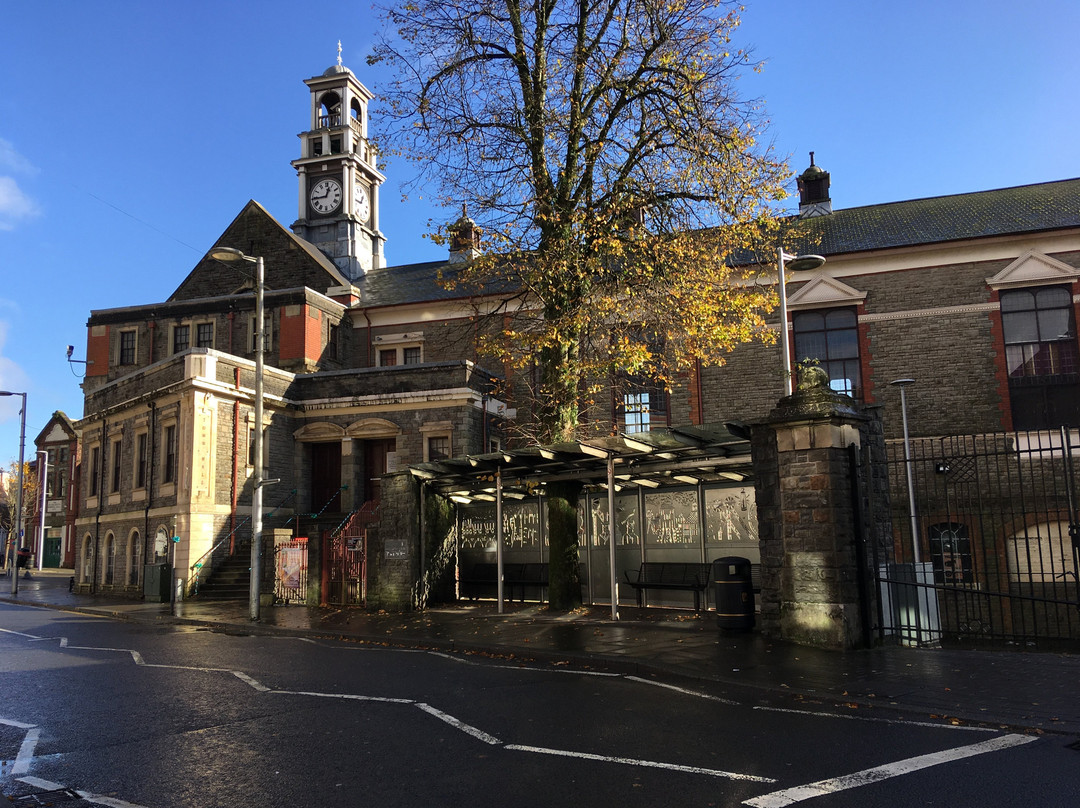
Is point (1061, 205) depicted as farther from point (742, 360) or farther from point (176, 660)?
point (176, 660)

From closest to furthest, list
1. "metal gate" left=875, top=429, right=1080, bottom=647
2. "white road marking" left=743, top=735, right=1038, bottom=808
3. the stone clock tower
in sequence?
1. "white road marking" left=743, top=735, right=1038, bottom=808
2. "metal gate" left=875, top=429, right=1080, bottom=647
3. the stone clock tower

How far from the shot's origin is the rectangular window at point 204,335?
3328 cm

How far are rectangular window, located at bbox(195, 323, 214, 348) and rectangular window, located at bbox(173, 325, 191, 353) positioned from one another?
348mm

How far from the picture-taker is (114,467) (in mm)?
29844

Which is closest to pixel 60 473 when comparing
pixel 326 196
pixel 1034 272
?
pixel 326 196

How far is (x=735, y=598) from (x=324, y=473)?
768 inches

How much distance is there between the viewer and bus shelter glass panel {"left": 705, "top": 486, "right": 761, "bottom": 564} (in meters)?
17.9

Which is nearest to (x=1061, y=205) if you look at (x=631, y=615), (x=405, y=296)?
(x=631, y=615)

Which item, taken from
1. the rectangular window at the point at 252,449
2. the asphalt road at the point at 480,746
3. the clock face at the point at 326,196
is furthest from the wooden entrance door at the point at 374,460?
the asphalt road at the point at 480,746

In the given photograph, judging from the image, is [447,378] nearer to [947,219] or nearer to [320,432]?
[320,432]

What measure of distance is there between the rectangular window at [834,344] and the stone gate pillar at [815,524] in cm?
1649

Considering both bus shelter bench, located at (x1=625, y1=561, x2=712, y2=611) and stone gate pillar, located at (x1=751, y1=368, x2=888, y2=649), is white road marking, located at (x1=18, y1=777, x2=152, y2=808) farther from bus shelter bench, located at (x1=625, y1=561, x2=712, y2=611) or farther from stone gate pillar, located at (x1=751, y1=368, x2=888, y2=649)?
bus shelter bench, located at (x1=625, y1=561, x2=712, y2=611)

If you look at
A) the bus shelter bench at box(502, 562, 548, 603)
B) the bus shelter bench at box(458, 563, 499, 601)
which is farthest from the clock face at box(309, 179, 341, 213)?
the bus shelter bench at box(502, 562, 548, 603)

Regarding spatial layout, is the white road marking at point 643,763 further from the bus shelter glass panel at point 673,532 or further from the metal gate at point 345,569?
the metal gate at point 345,569
